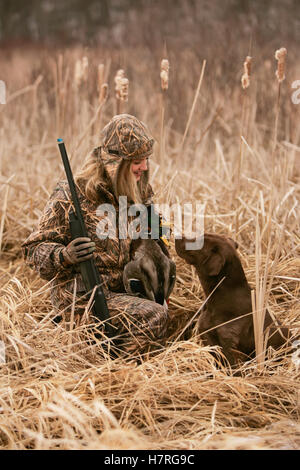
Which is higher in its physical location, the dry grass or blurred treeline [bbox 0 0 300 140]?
blurred treeline [bbox 0 0 300 140]

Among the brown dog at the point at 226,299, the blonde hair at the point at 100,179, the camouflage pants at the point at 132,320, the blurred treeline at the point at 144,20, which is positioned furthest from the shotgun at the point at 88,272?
the blurred treeline at the point at 144,20

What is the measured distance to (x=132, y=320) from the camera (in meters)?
3.09

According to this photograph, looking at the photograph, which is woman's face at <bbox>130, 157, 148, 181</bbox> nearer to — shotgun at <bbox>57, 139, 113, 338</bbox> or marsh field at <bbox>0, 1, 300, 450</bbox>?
shotgun at <bbox>57, 139, 113, 338</bbox>

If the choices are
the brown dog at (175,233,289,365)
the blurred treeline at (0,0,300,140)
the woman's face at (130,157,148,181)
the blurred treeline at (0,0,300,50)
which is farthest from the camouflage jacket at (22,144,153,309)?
the blurred treeline at (0,0,300,50)

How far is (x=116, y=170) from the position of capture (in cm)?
303

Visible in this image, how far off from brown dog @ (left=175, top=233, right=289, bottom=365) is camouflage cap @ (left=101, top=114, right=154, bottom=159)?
1.63ft

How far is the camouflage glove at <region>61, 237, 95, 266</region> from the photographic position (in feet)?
9.58

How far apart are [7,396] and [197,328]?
1.06m

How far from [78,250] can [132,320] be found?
48 centimetres

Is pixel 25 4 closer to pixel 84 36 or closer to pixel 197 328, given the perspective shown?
pixel 84 36

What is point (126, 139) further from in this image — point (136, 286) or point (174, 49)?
point (174, 49)

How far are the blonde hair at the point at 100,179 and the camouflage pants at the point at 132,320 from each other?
0.53 metres
